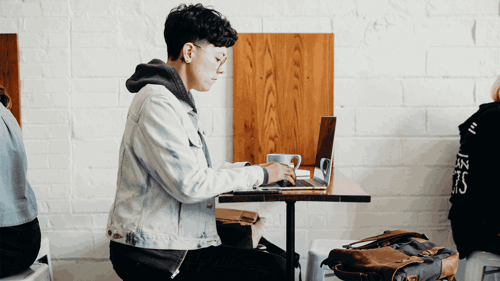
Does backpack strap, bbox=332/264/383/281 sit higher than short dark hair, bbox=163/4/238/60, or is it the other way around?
short dark hair, bbox=163/4/238/60

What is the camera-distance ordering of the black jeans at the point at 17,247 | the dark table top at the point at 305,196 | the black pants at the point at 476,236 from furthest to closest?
the black pants at the point at 476,236
the black jeans at the point at 17,247
the dark table top at the point at 305,196

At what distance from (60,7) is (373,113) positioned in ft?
5.56

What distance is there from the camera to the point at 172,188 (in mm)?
1009

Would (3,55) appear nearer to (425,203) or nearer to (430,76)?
(430,76)

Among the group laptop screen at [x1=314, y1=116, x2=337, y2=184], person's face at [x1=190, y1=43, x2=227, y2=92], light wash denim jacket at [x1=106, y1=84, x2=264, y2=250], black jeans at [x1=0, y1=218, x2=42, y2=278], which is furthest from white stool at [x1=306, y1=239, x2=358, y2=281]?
black jeans at [x1=0, y1=218, x2=42, y2=278]

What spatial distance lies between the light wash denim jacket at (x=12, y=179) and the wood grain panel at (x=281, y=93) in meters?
0.95

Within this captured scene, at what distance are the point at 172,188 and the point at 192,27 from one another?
0.52 m

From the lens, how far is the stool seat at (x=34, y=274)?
4.11 ft

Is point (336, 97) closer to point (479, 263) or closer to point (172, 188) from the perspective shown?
point (479, 263)

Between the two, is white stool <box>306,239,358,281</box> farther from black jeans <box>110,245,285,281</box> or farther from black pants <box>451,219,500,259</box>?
black pants <box>451,219,500,259</box>

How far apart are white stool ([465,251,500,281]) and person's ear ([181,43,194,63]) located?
1390 millimetres

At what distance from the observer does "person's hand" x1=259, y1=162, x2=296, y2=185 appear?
1.18m

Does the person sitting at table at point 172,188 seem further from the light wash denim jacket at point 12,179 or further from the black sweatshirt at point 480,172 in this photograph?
the black sweatshirt at point 480,172

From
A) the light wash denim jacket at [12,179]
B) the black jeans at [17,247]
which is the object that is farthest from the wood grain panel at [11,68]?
the black jeans at [17,247]
